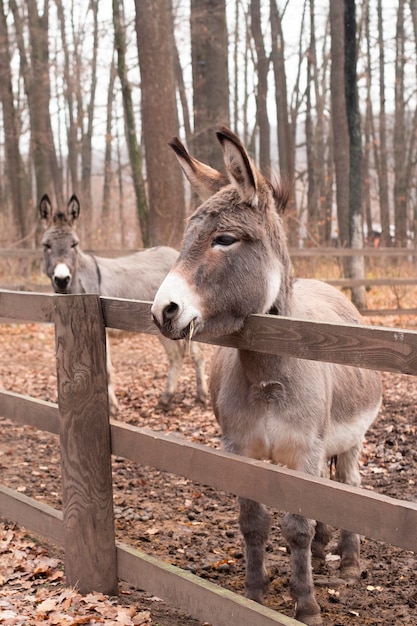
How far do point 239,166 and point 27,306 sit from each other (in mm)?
1613

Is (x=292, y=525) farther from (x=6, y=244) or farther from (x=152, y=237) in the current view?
(x=6, y=244)

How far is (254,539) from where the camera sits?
143 inches

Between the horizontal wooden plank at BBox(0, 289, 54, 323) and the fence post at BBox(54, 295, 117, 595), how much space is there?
0.24 m

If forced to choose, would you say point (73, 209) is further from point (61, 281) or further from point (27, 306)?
point (27, 306)

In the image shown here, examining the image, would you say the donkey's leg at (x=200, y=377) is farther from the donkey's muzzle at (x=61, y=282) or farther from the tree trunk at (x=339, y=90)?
the tree trunk at (x=339, y=90)

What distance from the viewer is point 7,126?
64.1 ft

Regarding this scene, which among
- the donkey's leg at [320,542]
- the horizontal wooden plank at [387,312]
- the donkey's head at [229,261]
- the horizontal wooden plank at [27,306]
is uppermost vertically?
the donkey's head at [229,261]

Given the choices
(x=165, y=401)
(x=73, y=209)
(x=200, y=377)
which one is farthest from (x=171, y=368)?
(x=73, y=209)

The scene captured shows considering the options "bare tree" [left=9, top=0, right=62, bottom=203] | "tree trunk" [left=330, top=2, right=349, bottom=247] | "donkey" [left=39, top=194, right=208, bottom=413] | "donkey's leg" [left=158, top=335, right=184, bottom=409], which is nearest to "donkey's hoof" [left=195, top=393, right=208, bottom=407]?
"donkey" [left=39, top=194, right=208, bottom=413]

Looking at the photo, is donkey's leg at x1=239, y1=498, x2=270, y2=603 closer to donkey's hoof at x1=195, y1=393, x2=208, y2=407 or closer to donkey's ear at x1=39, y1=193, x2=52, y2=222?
donkey's hoof at x1=195, y1=393, x2=208, y2=407

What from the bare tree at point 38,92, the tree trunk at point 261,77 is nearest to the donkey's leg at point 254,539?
the bare tree at point 38,92

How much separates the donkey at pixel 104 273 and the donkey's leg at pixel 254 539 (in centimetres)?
453

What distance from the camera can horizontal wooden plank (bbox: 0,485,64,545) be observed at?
155 inches

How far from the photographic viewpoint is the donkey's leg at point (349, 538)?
4.27 m
